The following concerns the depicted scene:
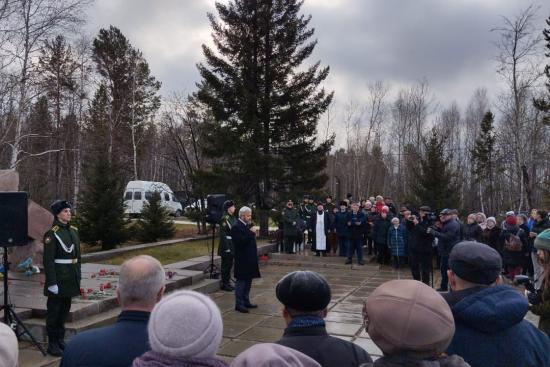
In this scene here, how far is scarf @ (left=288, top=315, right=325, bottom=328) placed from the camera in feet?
8.04

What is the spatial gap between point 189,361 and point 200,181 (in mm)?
17683

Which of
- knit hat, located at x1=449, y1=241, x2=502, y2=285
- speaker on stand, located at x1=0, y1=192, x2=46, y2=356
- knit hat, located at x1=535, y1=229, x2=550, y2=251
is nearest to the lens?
knit hat, located at x1=449, y1=241, x2=502, y2=285

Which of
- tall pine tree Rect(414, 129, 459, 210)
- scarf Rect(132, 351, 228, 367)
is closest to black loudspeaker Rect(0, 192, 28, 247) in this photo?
scarf Rect(132, 351, 228, 367)

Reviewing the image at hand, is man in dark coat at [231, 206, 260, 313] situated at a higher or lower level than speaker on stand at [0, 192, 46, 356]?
lower

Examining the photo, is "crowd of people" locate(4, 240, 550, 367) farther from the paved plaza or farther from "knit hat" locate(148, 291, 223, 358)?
the paved plaza

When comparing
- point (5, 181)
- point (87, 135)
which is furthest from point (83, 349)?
point (87, 135)

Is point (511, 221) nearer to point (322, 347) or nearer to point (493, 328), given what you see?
point (493, 328)

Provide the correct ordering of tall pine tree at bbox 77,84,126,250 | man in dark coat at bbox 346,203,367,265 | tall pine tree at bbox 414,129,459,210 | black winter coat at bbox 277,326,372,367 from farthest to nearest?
tall pine tree at bbox 414,129,459,210 < tall pine tree at bbox 77,84,126,250 < man in dark coat at bbox 346,203,367,265 < black winter coat at bbox 277,326,372,367

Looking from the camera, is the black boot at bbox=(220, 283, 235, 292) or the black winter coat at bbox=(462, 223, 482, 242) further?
the black winter coat at bbox=(462, 223, 482, 242)

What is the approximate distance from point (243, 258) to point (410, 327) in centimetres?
683

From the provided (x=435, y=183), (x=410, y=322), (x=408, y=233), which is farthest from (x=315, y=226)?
(x=410, y=322)

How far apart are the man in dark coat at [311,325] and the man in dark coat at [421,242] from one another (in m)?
8.47

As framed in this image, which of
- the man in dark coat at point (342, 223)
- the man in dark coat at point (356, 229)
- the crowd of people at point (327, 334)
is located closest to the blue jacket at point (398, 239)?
the man in dark coat at point (356, 229)

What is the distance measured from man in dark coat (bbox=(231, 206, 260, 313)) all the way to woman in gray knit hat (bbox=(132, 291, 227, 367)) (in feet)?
21.9
